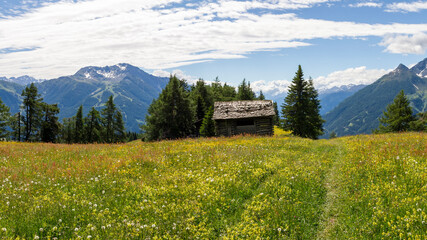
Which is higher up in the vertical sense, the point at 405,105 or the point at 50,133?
the point at 405,105

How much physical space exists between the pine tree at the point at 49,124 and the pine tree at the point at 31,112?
1.55m

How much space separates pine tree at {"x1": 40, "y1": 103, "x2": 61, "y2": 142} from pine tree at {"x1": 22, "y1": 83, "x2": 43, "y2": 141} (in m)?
1.55

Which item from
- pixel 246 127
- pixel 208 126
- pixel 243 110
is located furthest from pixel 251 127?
pixel 208 126

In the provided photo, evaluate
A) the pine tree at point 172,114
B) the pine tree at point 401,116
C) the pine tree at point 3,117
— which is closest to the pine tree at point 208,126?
the pine tree at point 172,114

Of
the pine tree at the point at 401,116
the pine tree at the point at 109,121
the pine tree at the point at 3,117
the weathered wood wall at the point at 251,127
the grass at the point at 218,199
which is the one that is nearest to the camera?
the grass at the point at 218,199

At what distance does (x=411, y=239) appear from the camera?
5.71 metres

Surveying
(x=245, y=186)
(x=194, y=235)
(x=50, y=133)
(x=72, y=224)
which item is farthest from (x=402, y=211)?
(x=50, y=133)

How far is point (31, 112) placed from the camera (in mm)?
55406

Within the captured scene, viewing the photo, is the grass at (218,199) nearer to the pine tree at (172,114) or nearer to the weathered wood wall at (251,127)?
the weathered wood wall at (251,127)

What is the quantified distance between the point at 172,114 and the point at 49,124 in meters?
27.9

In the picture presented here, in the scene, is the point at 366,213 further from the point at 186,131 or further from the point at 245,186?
the point at 186,131

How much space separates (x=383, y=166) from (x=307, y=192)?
11.7 feet

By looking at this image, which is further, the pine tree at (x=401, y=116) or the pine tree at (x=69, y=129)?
the pine tree at (x=69, y=129)

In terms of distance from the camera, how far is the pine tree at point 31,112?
54.5 metres
